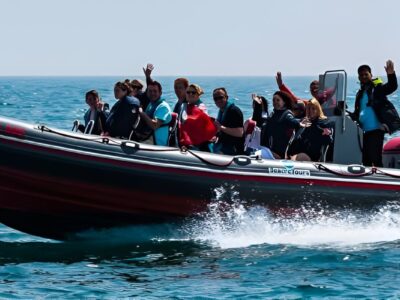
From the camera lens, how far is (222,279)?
755 cm

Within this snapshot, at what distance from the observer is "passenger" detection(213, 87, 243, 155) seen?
344 inches

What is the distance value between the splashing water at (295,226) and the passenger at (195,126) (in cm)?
56

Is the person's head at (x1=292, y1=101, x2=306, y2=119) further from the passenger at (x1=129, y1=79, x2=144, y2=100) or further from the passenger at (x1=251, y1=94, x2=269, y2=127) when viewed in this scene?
the passenger at (x1=129, y1=79, x2=144, y2=100)

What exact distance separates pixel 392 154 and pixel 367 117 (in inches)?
24.7

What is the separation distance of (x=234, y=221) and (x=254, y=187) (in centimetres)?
43

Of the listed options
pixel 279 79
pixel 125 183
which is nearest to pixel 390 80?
pixel 279 79

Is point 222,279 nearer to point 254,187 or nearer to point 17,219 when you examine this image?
point 254,187

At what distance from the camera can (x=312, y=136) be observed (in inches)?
356

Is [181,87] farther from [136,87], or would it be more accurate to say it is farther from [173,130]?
[136,87]

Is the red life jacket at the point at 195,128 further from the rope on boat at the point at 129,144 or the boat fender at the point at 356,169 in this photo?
the boat fender at the point at 356,169

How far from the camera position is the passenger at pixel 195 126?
8781 millimetres
